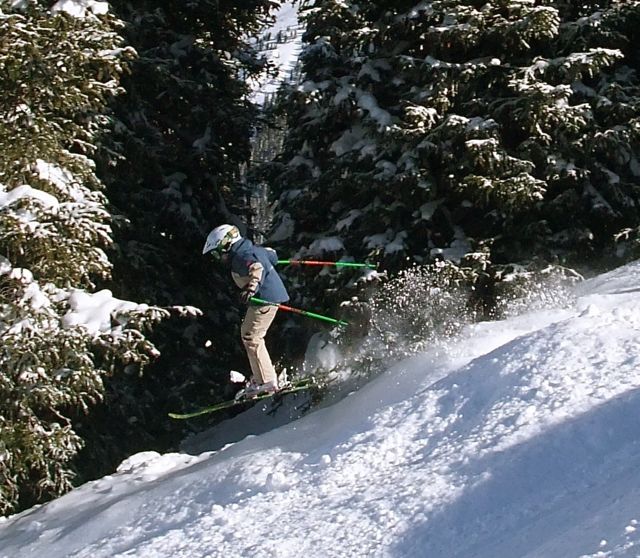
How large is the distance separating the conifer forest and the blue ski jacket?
0.95 meters

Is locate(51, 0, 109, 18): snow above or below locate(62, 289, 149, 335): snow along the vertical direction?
above

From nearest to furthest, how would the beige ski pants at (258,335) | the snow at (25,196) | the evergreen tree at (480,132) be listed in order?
the snow at (25,196) < the beige ski pants at (258,335) < the evergreen tree at (480,132)

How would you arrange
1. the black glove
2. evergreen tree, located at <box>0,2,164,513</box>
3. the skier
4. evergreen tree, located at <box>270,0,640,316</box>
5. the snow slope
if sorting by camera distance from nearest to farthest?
the snow slope
evergreen tree, located at <box>0,2,164,513</box>
the black glove
the skier
evergreen tree, located at <box>270,0,640,316</box>

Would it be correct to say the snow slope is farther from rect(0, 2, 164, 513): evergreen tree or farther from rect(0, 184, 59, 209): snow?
rect(0, 184, 59, 209): snow

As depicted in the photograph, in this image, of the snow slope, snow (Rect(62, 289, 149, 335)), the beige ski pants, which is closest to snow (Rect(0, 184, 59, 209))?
snow (Rect(62, 289, 149, 335))

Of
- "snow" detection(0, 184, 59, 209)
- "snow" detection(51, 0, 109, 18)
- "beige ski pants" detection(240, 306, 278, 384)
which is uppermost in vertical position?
"snow" detection(51, 0, 109, 18)

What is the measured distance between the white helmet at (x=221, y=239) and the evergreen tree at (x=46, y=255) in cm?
108

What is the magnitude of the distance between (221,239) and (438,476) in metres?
4.43

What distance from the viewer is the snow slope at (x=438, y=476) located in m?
5.94

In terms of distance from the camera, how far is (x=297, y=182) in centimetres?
1484

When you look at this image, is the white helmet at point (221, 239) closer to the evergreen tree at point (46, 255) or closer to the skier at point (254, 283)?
the skier at point (254, 283)

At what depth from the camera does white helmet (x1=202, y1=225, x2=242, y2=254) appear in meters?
9.97

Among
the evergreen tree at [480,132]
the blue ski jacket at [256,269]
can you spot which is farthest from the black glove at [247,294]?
the evergreen tree at [480,132]

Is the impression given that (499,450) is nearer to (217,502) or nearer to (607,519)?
(607,519)
